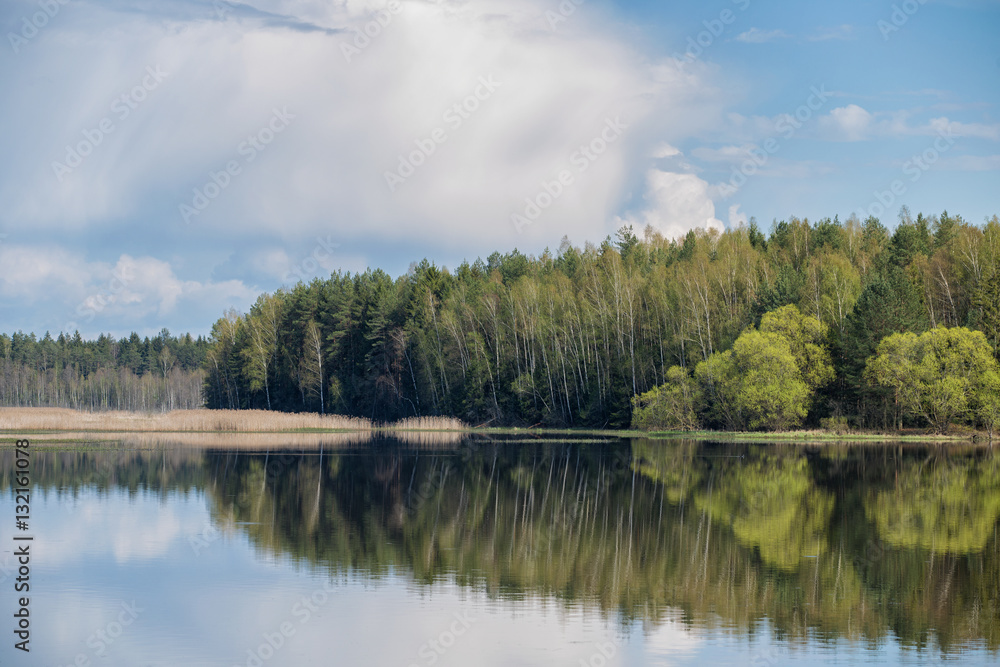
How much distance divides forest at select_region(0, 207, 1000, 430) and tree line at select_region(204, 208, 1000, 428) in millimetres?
223

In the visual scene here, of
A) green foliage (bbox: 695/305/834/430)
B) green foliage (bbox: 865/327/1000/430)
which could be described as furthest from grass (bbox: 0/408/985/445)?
green foliage (bbox: 865/327/1000/430)

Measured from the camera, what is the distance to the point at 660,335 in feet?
282

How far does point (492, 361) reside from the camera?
102250mm

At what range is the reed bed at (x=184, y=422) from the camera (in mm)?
70562

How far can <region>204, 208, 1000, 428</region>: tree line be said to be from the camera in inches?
2904

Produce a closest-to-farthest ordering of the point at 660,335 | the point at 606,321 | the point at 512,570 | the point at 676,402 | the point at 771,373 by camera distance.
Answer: the point at 512,570, the point at 771,373, the point at 676,402, the point at 660,335, the point at 606,321

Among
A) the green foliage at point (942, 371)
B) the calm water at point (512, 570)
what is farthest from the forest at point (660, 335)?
the calm water at point (512, 570)

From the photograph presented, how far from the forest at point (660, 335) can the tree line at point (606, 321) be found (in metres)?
0.22

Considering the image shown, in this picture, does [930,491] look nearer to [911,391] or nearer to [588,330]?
[911,391]

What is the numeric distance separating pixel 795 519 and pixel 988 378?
46275mm

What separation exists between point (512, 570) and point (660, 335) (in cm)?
6858

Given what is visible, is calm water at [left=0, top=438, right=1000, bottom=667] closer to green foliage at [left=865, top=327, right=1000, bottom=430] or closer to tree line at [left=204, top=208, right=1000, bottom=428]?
green foliage at [left=865, top=327, right=1000, bottom=430]

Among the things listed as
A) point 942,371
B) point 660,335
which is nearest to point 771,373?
point 942,371

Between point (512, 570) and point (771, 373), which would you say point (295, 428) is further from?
point (512, 570)
